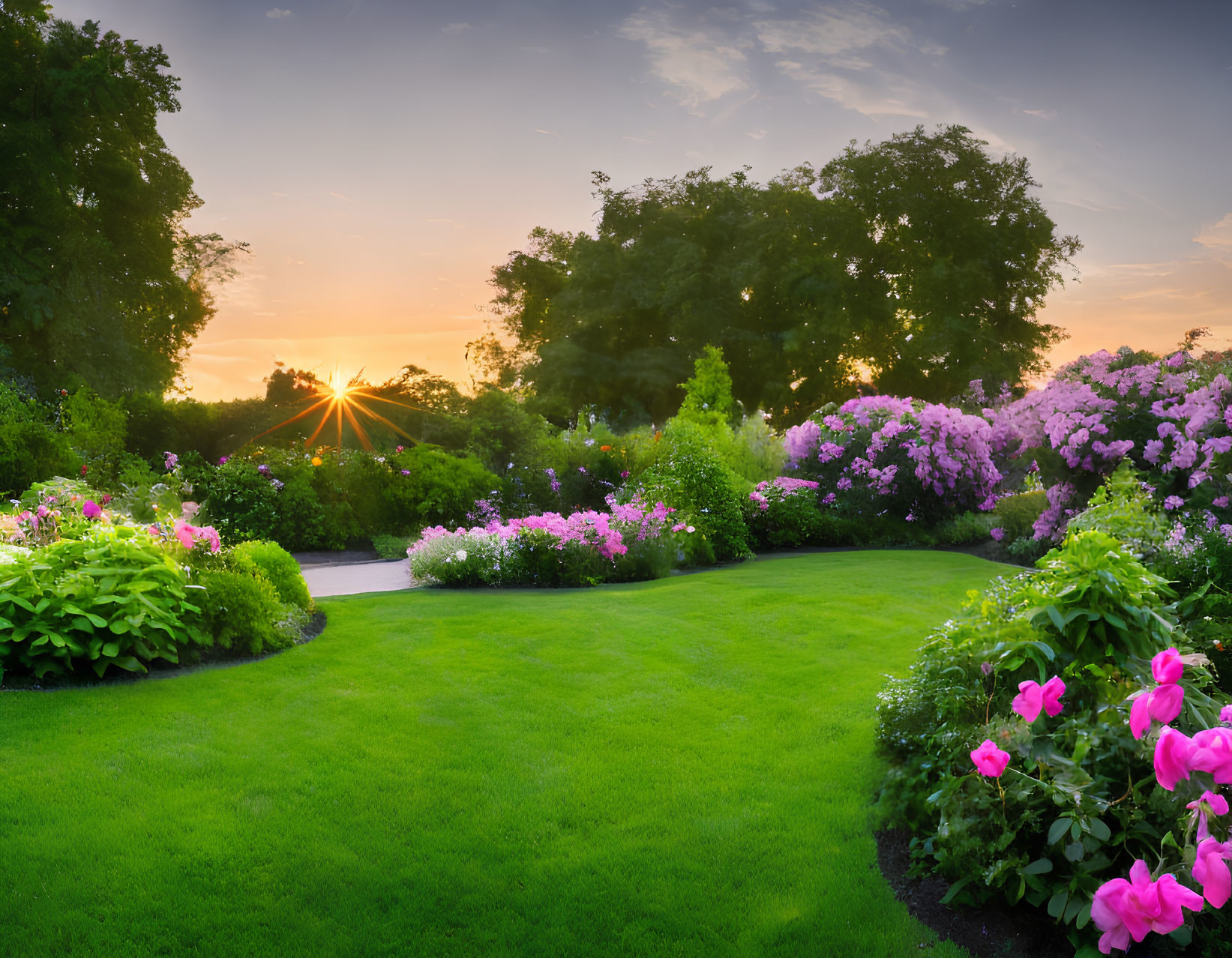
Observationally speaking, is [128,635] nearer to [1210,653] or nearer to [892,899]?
[892,899]

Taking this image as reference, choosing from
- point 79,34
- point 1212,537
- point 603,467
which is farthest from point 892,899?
point 79,34

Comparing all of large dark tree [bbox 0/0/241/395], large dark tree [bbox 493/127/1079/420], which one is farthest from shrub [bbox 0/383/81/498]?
large dark tree [bbox 493/127/1079/420]

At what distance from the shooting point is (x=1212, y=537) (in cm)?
406

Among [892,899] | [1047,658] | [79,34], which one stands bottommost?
[892,899]

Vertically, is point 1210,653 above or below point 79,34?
below

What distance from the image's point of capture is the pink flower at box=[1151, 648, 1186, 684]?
5.91 feet

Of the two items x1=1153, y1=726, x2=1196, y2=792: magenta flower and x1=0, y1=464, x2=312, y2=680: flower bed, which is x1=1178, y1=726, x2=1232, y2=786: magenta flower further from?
x1=0, y1=464, x2=312, y2=680: flower bed

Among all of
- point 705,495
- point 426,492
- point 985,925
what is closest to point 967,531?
point 705,495

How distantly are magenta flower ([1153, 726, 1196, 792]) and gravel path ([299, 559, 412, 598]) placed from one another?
6221 millimetres

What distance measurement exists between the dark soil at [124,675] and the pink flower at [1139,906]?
4424mm

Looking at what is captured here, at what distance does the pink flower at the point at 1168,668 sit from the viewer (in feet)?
5.91

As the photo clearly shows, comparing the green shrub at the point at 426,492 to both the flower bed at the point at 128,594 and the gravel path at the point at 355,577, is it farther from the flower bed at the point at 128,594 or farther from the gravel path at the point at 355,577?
the flower bed at the point at 128,594

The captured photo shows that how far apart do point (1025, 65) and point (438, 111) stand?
752 centimetres

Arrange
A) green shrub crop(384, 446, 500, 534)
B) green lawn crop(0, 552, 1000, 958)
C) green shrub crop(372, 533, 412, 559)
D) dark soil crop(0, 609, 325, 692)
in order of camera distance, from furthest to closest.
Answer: green shrub crop(384, 446, 500, 534)
green shrub crop(372, 533, 412, 559)
dark soil crop(0, 609, 325, 692)
green lawn crop(0, 552, 1000, 958)
